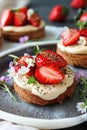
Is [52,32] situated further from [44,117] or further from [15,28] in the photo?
[44,117]

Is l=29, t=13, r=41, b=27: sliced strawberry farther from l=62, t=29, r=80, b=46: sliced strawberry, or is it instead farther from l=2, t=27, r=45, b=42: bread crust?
l=62, t=29, r=80, b=46: sliced strawberry

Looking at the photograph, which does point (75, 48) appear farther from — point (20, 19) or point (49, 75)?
point (20, 19)

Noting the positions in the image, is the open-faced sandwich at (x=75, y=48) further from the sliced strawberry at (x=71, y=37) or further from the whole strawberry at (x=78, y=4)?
the whole strawberry at (x=78, y=4)

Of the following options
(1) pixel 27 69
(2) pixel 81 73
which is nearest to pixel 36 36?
(2) pixel 81 73

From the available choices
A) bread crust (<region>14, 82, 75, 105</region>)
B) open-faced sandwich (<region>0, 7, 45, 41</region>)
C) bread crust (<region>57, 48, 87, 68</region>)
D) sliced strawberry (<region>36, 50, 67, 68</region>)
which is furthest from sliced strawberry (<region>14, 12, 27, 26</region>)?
bread crust (<region>14, 82, 75, 105</region>)

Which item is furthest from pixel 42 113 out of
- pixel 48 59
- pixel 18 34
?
pixel 18 34
